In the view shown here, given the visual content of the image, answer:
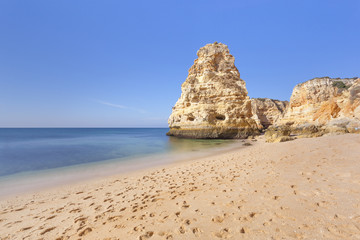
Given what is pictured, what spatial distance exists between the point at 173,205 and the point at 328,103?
27.2m

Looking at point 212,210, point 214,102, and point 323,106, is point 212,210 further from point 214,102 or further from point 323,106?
point 323,106

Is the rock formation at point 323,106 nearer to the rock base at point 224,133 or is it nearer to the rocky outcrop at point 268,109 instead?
the rock base at point 224,133

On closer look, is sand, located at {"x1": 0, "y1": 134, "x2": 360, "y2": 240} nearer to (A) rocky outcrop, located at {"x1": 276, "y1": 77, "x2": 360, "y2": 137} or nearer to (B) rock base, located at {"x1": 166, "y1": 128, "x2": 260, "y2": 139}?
(A) rocky outcrop, located at {"x1": 276, "y1": 77, "x2": 360, "y2": 137}

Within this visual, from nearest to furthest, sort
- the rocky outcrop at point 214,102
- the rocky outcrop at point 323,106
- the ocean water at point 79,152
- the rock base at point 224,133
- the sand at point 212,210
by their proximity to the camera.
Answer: the sand at point 212,210
the ocean water at point 79,152
the rocky outcrop at point 323,106
the rock base at point 224,133
the rocky outcrop at point 214,102

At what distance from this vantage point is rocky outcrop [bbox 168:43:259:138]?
24375 millimetres

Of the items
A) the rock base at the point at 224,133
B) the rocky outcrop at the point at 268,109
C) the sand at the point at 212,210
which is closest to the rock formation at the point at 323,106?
the rock base at the point at 224,133

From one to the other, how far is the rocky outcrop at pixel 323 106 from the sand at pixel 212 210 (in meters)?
14.9

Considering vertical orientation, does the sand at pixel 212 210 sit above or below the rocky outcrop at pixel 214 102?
below

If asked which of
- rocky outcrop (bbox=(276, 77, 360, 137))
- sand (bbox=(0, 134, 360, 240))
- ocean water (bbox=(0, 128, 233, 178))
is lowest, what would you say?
ocean water (bbox=(0, 128, 233, 178))

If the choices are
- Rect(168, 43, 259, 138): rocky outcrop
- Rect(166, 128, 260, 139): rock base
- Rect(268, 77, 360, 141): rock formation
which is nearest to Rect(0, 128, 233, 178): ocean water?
Rect(166, 128, 260, 139): rock base

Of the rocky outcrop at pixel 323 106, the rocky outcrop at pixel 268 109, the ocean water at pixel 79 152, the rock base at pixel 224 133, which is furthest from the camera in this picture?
the rocky outcrop at pixel 268 109

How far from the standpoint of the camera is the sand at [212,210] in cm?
231

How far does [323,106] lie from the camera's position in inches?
859

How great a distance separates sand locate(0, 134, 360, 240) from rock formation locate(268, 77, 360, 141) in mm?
15967
